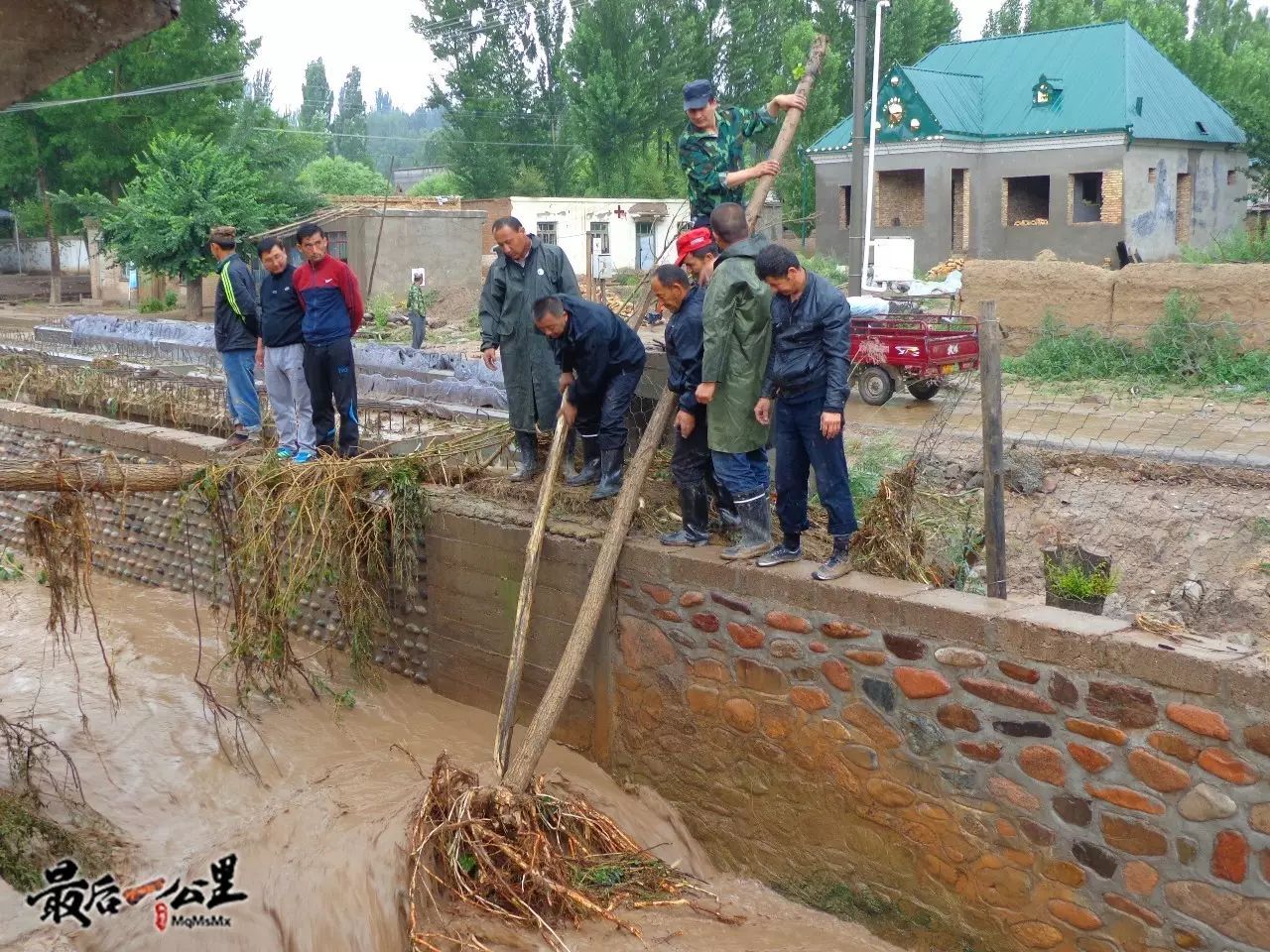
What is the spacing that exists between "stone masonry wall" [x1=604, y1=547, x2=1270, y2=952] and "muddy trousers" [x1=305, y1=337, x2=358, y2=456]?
2.80m

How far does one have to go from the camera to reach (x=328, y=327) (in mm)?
8008

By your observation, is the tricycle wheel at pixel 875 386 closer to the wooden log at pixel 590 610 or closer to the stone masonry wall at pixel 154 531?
the stone masonry wall at pixel 154 531

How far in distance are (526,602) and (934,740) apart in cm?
227

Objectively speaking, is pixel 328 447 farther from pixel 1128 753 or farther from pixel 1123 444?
pixel 1123 444

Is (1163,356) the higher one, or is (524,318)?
(524,318)

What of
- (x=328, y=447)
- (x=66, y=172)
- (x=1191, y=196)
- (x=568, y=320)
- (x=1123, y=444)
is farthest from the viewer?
(x=66, y=172)

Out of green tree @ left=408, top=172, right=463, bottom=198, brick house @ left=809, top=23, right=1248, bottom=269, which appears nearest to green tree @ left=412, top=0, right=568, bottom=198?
green tree @ left=408, top=172, right=463, bottom=198

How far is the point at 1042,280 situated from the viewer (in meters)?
15.9

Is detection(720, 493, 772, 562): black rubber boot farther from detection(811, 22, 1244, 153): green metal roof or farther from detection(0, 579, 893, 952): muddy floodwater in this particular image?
detection(811, 22, 1244, 153): green metal roof

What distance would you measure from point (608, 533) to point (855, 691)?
1.56 meters

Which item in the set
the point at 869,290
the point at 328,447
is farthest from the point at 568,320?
the point at 869,290

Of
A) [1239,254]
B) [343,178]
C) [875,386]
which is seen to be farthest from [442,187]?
[875,386]

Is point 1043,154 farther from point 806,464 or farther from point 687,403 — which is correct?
point 806,464

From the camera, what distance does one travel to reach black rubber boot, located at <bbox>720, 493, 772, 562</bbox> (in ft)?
19.2
